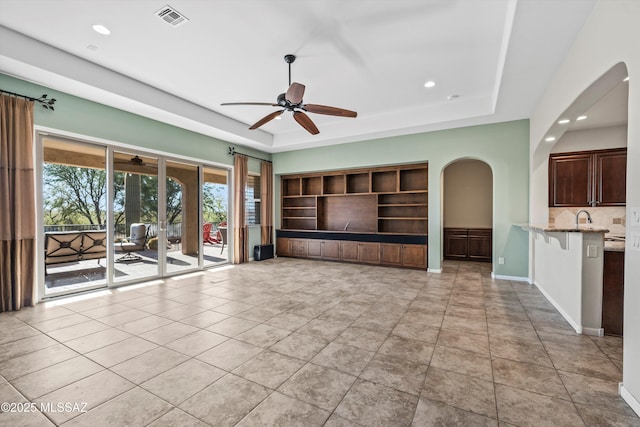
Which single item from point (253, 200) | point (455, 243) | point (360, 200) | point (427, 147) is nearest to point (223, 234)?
point (253, 200)

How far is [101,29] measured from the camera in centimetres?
319

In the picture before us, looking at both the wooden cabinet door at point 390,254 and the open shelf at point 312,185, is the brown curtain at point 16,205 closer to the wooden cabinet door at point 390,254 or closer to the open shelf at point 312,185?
the open shelf at point 312,185

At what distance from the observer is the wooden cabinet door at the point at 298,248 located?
8.00 metres

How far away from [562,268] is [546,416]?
99.0 inches

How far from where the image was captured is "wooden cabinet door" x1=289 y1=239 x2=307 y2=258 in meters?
8.00

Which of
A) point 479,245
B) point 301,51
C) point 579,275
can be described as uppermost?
point 301,51

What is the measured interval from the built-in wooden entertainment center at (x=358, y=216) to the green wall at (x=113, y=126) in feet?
9.11

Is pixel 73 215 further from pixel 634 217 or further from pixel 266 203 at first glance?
pixel 634 217

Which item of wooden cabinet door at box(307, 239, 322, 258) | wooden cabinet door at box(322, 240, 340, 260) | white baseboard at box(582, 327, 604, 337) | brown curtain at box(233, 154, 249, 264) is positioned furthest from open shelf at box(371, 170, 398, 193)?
white baseboard at box(582, 327, 604, 337)

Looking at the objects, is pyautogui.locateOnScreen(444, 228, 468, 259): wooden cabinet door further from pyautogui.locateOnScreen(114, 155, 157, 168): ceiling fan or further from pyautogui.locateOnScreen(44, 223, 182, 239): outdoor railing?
pyautogui.locateOnScreen(114, 155, 157, 168): ceiling fan

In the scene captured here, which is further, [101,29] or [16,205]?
[16,205]

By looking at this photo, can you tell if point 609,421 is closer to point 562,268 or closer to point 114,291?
point 562,268

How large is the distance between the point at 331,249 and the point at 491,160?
4189 mm

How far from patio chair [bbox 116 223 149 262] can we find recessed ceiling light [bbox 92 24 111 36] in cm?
312
